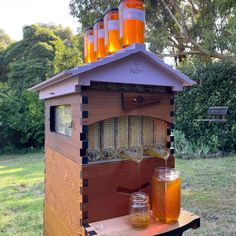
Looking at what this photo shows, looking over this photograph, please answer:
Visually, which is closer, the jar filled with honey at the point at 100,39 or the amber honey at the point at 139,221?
the amber honey at the point at 139,221

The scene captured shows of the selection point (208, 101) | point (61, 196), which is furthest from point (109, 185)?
point (208, 101)

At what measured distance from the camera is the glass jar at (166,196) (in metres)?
1.33

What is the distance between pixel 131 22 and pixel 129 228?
0.98 meters

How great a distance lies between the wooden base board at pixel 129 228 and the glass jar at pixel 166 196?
4cm

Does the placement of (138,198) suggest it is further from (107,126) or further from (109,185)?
(107,126)

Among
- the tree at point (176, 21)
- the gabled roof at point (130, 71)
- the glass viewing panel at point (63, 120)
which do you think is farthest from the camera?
the tree at point (176, 21)

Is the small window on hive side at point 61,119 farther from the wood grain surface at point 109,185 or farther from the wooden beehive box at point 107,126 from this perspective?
the wood grain surface at point 109,185

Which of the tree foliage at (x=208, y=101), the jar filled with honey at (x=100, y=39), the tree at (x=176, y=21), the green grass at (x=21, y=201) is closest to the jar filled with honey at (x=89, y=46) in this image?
the jar filled with honey at (x=100, y=39)

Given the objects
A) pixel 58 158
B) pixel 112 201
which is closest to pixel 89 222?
pixel 112 201

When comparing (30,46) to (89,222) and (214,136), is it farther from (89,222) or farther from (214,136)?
(89,222)

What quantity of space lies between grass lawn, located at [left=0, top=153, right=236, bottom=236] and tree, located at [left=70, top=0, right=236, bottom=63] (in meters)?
2.01

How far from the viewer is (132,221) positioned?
1287mm

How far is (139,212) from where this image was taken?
1.28 metres

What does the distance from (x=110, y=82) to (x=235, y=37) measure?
8.91ft
